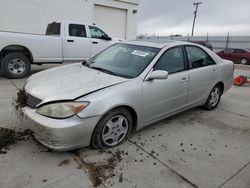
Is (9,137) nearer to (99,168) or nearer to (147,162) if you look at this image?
(99,168)

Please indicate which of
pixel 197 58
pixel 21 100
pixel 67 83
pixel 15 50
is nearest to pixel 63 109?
pixel 67 83

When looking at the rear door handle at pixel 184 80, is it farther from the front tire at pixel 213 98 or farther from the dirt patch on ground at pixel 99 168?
A: the dirt patch on ground at pixel 99 168

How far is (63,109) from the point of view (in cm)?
243

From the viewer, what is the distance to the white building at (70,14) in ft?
32.2

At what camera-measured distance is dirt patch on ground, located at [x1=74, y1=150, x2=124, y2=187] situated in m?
2.33

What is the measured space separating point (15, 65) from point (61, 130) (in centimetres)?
524

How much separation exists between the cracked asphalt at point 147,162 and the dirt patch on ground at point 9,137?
0.22ft

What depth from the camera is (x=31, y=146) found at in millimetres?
2873

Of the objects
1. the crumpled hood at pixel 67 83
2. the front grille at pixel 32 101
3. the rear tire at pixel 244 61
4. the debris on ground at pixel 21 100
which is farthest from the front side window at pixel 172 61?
the rear tire at pixel 244 61

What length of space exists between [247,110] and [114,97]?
3.61 m

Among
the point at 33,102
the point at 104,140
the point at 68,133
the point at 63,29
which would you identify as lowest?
the point at 104,140

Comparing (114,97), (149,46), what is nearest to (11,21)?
(149,46)

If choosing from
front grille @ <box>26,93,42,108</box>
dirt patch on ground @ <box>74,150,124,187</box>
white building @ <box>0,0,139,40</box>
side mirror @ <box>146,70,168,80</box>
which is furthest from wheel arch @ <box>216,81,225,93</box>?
white building @ <box>0,0,139,40</box>

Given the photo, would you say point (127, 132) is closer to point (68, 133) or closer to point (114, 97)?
point (114, 97)
